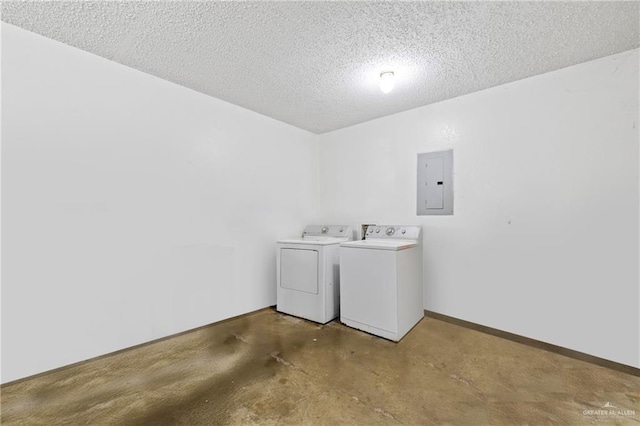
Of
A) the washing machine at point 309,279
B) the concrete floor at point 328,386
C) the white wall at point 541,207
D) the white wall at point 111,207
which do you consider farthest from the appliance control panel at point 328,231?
the concrete floor at point 328,386

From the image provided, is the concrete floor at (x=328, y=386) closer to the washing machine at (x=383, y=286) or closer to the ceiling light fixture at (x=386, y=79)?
the washing machine at (x=383, y=286)

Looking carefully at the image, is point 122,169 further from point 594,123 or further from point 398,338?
point 594,123

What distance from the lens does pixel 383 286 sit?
7.61 feet

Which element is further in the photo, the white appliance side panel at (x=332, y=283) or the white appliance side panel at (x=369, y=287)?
the white appliance side panel at (x=332, y=283)

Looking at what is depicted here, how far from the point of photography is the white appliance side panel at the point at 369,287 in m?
2.28

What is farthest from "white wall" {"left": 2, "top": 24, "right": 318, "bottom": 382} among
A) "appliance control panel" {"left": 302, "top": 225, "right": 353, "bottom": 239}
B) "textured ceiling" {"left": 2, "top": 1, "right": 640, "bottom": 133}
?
"appliance control panel" {"left": 302, "top": 225, "right": 353, "bottom": 239}

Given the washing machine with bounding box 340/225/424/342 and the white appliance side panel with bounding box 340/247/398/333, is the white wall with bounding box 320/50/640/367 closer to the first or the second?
the washing machine with bounding box 340/225/424/342

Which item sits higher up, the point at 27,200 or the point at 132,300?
the point at 27,200

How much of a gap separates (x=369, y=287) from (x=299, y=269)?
801 mm

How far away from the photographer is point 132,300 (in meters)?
2.12

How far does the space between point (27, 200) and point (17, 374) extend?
112 cm

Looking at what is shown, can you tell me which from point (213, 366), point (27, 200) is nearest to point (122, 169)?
point (27, 200)

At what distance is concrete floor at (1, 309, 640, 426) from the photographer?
1425 mm

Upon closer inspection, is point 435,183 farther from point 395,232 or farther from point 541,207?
point 541,207
